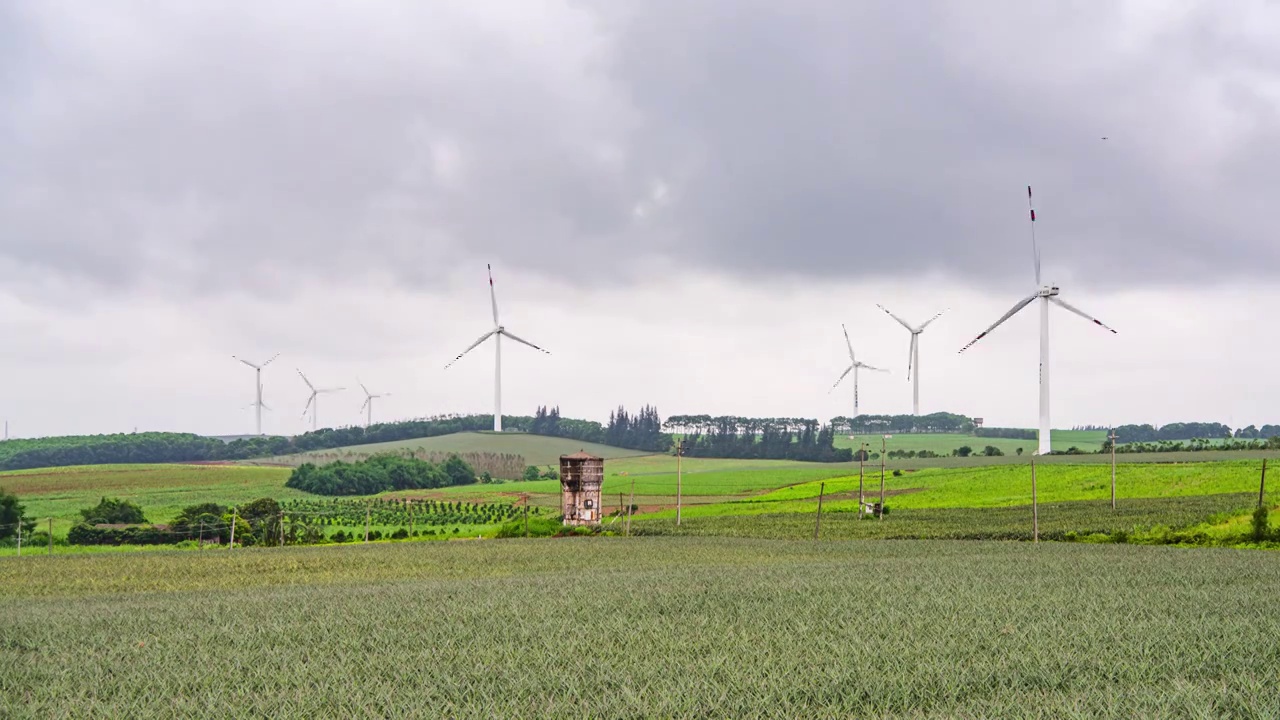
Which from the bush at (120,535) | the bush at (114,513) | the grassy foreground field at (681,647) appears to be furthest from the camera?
the bush at (114,513)

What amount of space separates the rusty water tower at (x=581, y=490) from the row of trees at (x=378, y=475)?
8628cm

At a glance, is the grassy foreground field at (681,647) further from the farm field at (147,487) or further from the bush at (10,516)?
the farm field at (147,487)

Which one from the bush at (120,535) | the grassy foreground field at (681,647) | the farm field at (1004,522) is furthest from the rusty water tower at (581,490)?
the grassy foreground field at (681,647)

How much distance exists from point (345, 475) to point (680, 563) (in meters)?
127

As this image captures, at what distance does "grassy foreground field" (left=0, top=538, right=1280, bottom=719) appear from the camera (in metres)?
13.9

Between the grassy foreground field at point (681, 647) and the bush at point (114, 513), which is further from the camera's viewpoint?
the bush at point (114, 513)

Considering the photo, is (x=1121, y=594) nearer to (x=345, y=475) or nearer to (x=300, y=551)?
(x=300, y=551)

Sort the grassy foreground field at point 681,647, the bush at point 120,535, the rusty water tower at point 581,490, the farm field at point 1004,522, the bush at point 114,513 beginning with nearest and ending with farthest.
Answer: the grassy foreground field at point 681,647, the farm field at point 1004,522, the rusty water tower at point 581,490, the bush at point 120,535, the bush at point 114,513

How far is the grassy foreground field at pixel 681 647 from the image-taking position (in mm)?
13898

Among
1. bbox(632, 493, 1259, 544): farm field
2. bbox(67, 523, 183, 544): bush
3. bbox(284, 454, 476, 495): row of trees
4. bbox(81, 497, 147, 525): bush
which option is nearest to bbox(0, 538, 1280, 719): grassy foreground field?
bbox(632, 493, 1259, 544): farm field

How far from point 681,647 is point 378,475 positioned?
155 m

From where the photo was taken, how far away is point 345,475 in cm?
16238

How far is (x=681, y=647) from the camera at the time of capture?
17.7 m

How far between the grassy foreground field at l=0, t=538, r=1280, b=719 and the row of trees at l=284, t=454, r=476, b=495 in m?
129
